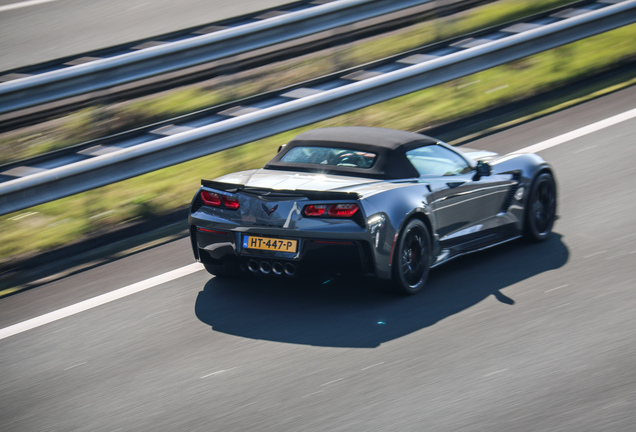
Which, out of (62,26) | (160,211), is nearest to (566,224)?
(160,211)

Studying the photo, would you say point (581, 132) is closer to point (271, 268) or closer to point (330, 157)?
point (330, 157)

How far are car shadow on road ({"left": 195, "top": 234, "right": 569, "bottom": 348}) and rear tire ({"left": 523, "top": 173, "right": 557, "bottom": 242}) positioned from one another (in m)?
0.36

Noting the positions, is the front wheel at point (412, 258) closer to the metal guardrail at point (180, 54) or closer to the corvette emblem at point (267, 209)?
the corvette emblem at point (267, 209)

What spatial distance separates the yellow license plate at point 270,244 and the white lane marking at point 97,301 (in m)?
1.19

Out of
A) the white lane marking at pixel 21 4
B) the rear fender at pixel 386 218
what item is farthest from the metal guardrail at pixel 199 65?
the white lane marking at pixel 21 4

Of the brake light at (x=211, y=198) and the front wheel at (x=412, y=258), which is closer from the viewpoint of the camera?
the front wheel at (x=412, y=258)

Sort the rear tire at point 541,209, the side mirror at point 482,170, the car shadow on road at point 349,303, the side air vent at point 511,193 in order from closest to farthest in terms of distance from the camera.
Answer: the car shadow on road at point 349,303 → the side mirror at point 482,170 → the side air vent at point 511,193 → the rear tire at point 541,209

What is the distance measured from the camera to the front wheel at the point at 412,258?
6324 millimetres

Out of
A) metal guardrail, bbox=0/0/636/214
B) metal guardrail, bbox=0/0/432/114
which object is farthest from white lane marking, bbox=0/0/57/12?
metal guardrail, bbox=0/0/636/214

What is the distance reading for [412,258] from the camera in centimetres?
657

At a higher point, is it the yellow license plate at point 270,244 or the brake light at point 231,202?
the brake light at point 231,202

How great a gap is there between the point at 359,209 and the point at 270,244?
0.69m

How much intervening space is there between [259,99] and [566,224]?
3.63m

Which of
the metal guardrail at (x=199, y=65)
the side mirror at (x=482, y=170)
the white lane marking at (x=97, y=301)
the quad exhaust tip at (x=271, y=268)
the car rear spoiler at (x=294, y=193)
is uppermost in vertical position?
the metal guardrail at (x=199, y=65)
